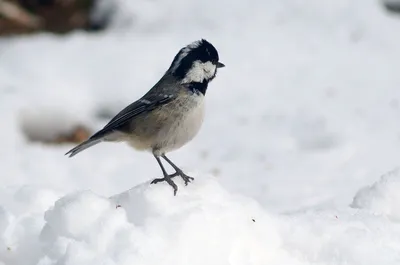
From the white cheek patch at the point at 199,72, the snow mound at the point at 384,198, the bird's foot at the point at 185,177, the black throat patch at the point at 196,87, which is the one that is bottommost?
the bird's foot at the point at 185,177

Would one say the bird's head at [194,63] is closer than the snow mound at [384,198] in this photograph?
Yes

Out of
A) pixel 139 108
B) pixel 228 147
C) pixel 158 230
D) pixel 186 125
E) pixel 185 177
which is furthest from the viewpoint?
pixel 228 147

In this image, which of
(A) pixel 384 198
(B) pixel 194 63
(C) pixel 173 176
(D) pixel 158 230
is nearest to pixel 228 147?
(A) pixel 384 198

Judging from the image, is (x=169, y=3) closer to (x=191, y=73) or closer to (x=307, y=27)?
(x=307, y=27)

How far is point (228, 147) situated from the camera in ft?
21.1

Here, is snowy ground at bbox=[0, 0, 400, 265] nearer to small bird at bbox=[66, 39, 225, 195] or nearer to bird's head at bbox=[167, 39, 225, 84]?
small bird at bbox=[66, 39, 225, 195]

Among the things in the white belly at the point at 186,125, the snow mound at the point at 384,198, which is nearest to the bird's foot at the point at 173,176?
the white belly at the point at 186,125

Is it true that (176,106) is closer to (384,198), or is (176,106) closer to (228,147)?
(384,198)

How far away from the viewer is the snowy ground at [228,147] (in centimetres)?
365

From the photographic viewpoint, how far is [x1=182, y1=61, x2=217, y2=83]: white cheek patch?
4172 mm

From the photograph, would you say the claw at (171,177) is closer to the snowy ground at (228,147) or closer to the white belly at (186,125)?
the snowy ground at (228,147)

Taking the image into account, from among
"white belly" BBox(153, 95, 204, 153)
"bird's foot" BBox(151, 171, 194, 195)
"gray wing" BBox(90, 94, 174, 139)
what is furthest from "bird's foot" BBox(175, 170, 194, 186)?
"gray wing" BBox(90, 94, 174, 139)

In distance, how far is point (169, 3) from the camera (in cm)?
835

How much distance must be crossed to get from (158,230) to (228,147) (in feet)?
9.55
